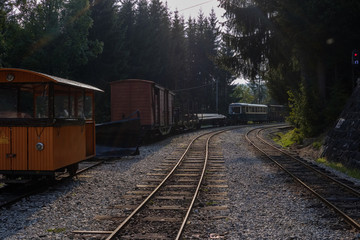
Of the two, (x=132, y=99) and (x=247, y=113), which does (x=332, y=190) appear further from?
(x=247, y=113)

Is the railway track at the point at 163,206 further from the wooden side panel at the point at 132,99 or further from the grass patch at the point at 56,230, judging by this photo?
the wooden side panel at the point at 132,99

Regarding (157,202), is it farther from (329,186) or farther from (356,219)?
(329,186)

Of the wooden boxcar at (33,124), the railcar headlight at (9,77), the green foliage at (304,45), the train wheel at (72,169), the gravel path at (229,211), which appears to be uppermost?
the green foliage at (304,45)

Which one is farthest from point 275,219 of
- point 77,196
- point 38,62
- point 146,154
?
point 38,62

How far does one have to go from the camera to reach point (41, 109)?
7.55 m

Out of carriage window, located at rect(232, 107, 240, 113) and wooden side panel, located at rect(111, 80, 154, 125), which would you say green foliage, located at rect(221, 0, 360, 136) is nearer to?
wooden side panel, located at rect(111, 80, 154, 125)

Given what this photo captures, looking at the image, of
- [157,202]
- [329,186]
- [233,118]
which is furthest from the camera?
[233,118]

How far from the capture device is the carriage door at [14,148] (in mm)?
7246

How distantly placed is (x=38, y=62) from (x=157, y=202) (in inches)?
916

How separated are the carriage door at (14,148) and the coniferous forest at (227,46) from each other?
41.1 feet

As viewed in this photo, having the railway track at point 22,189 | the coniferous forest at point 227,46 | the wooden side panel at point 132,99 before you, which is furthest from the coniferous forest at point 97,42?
the railway track at point 22,189

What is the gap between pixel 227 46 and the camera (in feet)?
66.1

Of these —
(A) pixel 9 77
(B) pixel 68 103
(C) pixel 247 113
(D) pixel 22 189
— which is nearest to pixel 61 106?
(B) pixel 68 103

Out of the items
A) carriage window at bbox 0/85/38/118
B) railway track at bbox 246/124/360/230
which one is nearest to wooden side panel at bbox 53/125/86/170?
carriage window at bbox 0/85/38/118
